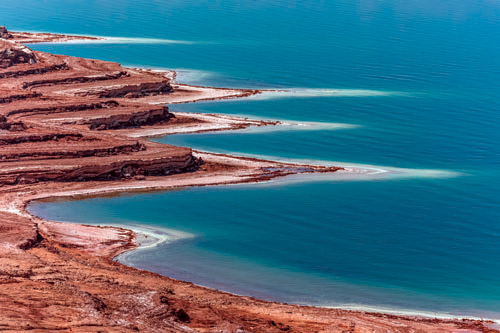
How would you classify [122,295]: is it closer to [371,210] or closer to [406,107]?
[371,210]

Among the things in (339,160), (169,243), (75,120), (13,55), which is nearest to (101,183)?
(169,243)

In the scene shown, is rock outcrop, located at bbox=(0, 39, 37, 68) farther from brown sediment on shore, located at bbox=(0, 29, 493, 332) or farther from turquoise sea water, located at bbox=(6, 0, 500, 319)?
turquoise sea water, located at bbox=(6, 0, 500, 319)

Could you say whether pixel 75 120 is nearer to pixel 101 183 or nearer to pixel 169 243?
pixel 101 183

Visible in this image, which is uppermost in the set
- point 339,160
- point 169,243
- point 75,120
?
point 75,120

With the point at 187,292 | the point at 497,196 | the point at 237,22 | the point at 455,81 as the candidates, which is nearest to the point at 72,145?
the point at 187,292

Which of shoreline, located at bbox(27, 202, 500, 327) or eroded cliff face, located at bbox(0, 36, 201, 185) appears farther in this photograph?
eroded cliff face, located at bbox(0, 36, 201, 185)

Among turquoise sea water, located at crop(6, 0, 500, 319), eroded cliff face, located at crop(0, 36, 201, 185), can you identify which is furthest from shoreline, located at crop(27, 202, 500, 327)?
eroded cliff face, located at crop(0, 36, 201, 185)

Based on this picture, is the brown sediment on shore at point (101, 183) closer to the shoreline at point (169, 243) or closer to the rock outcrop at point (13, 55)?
the rock outcrop at point (13, 55)

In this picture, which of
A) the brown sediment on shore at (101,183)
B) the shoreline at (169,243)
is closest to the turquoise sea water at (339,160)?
the shoreline at (169,243)
